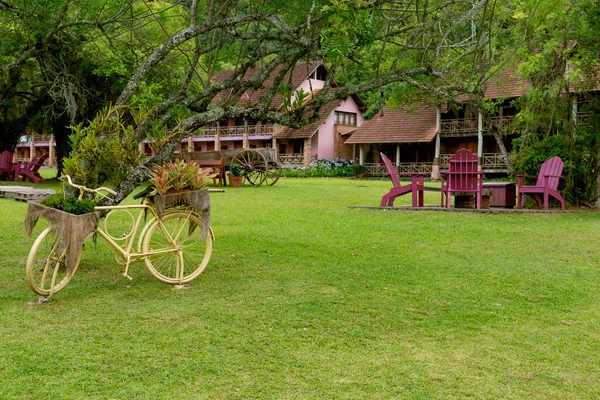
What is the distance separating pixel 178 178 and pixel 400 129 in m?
33.5

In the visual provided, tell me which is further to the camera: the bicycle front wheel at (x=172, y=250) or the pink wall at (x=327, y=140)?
the pink wall at (x=327, y=140)

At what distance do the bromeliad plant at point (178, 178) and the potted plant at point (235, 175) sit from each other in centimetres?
1612

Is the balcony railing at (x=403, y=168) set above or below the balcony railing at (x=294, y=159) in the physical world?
below

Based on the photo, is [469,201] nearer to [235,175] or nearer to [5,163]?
[235,175]

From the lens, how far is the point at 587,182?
14.3m

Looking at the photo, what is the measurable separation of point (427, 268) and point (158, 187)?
10.2 ft

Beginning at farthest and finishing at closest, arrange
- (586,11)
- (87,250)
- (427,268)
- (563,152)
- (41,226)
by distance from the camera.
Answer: (563,152), (586,11), (41,226), (87,250), (427,268)

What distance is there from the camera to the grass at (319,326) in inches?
142

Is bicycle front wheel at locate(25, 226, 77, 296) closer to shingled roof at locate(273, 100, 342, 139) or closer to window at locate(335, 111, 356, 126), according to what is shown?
shingled roof at locate(273, 100, 342, 139)

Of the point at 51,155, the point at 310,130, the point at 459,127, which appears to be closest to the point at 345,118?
the point at 310,130

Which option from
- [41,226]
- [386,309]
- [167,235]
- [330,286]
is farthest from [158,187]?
[41,226]

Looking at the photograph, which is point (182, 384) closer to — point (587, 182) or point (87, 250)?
point (87, 250)

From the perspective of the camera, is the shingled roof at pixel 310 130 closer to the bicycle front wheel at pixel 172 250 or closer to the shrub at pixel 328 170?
the shrub at pixel 328 170

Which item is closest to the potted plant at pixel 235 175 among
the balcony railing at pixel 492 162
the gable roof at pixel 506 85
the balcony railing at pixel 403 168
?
the gable roof at pixel 506 85
